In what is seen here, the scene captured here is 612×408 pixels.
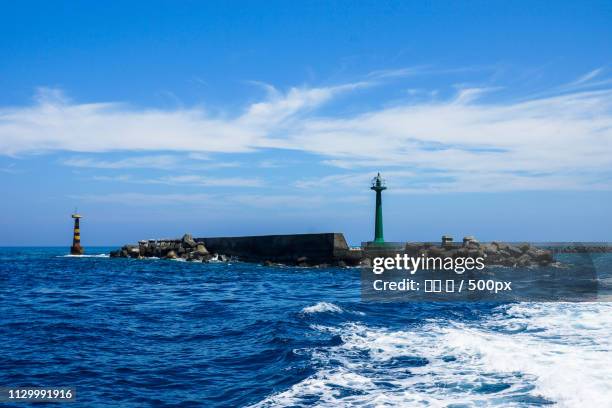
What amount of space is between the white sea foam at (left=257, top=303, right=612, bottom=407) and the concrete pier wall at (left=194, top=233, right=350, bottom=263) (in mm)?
19693

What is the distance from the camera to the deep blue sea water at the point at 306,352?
584cm

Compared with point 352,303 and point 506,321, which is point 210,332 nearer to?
point 352,303

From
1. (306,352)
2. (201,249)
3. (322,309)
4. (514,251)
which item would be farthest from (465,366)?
(201,249)

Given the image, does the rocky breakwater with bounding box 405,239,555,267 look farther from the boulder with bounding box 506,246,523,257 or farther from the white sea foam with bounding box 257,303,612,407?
the white sea foam with bounding box 257,303,612,407

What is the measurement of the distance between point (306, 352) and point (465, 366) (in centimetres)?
224

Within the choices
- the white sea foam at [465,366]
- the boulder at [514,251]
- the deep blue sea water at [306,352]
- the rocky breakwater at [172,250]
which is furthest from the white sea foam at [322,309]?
the rocky breakwater at [172,250]

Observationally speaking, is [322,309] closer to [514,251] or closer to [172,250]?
[514,251]

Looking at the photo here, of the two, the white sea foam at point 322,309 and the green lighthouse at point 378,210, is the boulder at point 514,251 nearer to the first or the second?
the green lighthouse at point 378,210

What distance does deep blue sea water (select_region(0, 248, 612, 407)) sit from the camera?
584cm

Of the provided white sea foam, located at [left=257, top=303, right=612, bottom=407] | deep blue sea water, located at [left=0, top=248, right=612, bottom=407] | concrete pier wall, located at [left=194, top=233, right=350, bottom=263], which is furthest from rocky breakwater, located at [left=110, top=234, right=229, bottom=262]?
white sea foam, located at [left=257, top=303, right=612, bottom=407]

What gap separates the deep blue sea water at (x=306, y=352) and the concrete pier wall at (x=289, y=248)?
52.9 feet

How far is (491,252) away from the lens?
3197 cm

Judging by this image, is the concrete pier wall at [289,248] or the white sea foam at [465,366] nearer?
the white sea foam at [465,366]

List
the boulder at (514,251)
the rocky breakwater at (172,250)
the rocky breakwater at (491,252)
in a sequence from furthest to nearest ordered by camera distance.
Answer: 1. the rocky breakwater at (172,250)
2. the boulder at (514,251)
3. the rocky breakwater at (491,252)
